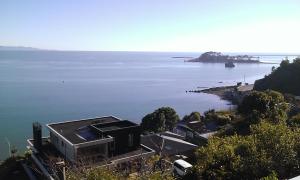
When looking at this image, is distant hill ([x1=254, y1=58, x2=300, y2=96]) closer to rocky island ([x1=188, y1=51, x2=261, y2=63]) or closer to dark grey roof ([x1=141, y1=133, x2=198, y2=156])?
dark grey roof ([x1=141, y1=133, x2=198, y2=156])

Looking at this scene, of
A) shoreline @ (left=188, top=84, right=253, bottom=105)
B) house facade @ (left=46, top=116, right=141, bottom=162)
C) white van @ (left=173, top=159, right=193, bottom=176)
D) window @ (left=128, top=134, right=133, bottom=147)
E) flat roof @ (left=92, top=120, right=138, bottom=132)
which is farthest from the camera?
shoreline @ (left=188, top=84, right=253, bottom=105)

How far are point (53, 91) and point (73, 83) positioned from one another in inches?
438

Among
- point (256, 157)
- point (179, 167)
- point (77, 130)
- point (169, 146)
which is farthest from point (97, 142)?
point (256, 157)

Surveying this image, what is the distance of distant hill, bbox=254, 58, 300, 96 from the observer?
1921 inches

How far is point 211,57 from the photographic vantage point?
7367 inches

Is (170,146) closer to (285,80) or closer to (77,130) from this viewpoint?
(77,130)

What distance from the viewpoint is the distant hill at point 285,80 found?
48.8 meters

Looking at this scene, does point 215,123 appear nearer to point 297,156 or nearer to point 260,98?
point 260,98

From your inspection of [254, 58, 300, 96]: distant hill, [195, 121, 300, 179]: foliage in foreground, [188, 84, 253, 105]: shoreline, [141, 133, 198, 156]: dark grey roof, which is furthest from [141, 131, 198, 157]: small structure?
[254, 58, 300, 96]: distant hill

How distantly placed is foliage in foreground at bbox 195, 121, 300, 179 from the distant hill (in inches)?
1659

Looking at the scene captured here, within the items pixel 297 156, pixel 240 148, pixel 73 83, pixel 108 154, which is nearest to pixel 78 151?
pixel 108 154

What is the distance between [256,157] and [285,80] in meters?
46.3

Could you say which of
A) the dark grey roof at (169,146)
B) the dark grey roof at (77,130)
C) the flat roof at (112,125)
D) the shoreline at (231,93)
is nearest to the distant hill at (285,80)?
the shoreline at (231,93)

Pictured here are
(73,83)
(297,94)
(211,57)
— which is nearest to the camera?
(297,94)
